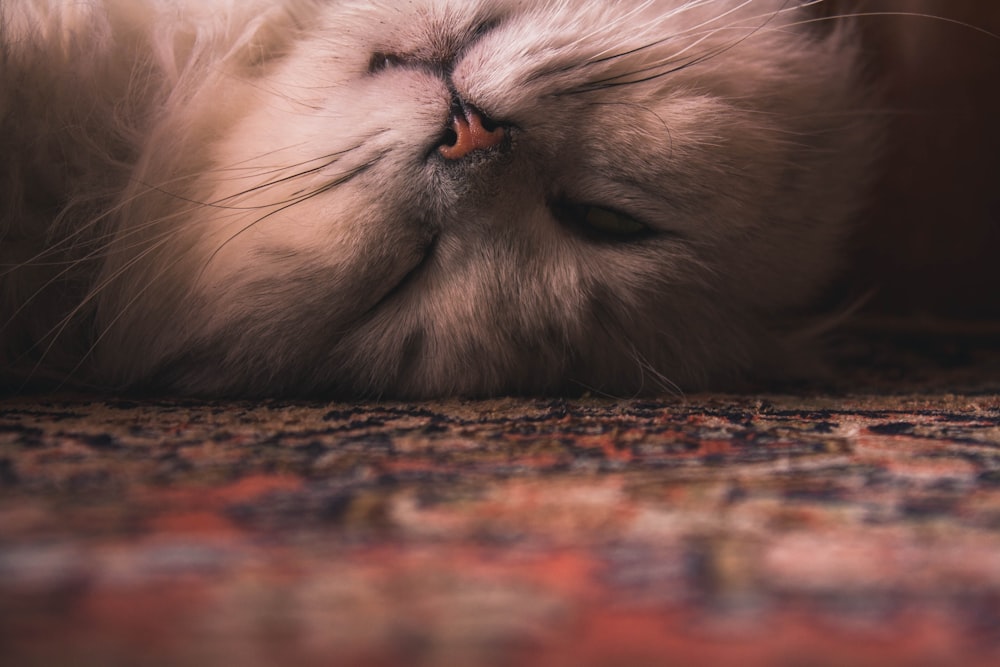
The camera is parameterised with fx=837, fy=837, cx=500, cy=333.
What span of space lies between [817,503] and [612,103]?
55 cm

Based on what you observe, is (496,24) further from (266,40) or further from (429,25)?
(266,40)

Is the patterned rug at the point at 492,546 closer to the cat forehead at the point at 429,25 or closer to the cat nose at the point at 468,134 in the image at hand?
the cat nose at the point at 468,134

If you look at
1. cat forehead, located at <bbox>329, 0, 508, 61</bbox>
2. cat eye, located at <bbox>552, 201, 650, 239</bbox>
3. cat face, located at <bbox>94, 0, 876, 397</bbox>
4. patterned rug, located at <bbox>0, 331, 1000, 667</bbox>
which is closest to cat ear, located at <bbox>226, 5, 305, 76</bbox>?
cat face, located at <bbox>94, 0, 876, 397</bbox>

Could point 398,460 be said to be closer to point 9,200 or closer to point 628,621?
point 628,621

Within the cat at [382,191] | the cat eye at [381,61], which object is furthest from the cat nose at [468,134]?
the cat eye at [381,61]

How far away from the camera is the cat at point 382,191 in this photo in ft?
2.99

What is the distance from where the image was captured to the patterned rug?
0.34 metres

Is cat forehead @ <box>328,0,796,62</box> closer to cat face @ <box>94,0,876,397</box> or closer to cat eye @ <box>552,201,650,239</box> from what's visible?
cat face @ <box>94,0,876,397</box>

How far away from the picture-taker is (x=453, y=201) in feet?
2.98

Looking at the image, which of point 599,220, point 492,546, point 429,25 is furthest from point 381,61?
point 492,546

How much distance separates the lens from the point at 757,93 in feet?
3.37

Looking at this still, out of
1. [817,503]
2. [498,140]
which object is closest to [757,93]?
[498,140]

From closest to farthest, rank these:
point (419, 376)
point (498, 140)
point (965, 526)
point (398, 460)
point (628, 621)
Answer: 1. point (628, 621)
2. point (965, 526)
3. point (398, 460)
4. point (498, 140)
5. point (419, 376)

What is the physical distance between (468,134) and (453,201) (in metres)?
0.07
